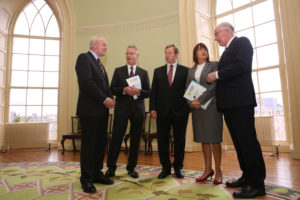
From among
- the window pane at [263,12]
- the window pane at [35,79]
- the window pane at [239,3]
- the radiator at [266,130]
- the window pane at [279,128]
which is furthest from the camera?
the window pane at [35,79]

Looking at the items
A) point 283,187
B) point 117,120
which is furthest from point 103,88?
point 283,187

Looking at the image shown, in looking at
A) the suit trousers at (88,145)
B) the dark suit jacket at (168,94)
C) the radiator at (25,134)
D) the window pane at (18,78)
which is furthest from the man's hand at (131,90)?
the window pane at (18,78)

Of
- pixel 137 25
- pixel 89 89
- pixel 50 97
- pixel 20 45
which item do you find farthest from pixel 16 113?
pixel 89 89

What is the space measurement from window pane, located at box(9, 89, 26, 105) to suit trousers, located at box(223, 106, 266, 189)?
575 centimetres

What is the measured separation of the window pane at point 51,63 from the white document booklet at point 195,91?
505cm

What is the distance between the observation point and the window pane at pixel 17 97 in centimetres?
574

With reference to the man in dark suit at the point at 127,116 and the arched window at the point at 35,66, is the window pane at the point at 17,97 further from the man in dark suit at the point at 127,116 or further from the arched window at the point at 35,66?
the man in dark suit at the point at 127,116

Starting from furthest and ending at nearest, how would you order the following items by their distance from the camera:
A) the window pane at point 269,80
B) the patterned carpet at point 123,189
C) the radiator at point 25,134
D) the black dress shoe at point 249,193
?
the radiator at point 25,134 → the window pane at point 269,80 → the patterned carpet at point 123,189 → the black dress shoe at point 249,193

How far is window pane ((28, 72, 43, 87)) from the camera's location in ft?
19.4

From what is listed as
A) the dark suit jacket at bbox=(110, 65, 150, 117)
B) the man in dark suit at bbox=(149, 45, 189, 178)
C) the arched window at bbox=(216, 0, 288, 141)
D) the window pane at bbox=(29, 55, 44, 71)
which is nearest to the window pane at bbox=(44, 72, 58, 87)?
the window pane at bbox=(29, 55, 44, 71)

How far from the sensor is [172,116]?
2.29m

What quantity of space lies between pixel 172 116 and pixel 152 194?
819mm

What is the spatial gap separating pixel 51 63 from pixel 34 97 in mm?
1061

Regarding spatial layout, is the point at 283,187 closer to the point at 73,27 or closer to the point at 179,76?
the point at 179,76
